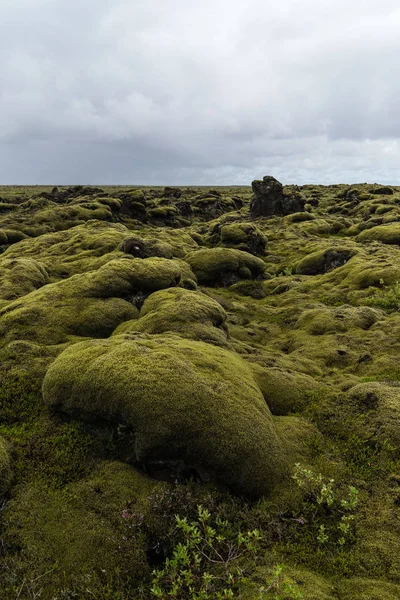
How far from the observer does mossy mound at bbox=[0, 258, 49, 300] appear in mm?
23048

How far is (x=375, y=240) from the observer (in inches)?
1720

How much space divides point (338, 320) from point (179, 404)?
1406 cm

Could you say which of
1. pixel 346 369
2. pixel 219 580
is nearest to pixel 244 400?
pixel 219 580

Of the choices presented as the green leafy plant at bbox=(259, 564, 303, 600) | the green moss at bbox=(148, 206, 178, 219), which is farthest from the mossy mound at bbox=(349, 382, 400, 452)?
the green moss at bbox=(148, 206, 178, 219)

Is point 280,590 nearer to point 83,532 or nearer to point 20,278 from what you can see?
point 83,532

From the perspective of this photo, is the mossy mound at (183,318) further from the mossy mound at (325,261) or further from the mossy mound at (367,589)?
the mossy mound at (325,261)

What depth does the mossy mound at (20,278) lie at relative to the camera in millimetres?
23048

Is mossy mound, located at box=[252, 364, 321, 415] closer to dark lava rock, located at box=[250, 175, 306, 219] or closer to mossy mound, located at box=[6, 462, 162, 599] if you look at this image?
mossy mound, located at box=[6, 462, 162, 599]

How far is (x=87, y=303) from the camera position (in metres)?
18.8

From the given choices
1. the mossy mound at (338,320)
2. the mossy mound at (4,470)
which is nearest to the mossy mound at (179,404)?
the mossy mound at (4,470)

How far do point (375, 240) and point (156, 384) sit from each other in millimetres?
40424

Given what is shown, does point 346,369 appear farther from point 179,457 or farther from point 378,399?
point 179,457

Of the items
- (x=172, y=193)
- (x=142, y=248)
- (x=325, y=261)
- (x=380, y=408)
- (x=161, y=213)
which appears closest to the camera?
(x=380, y=408)

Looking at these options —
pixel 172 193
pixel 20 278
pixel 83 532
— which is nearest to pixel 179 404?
pixel 83 532
